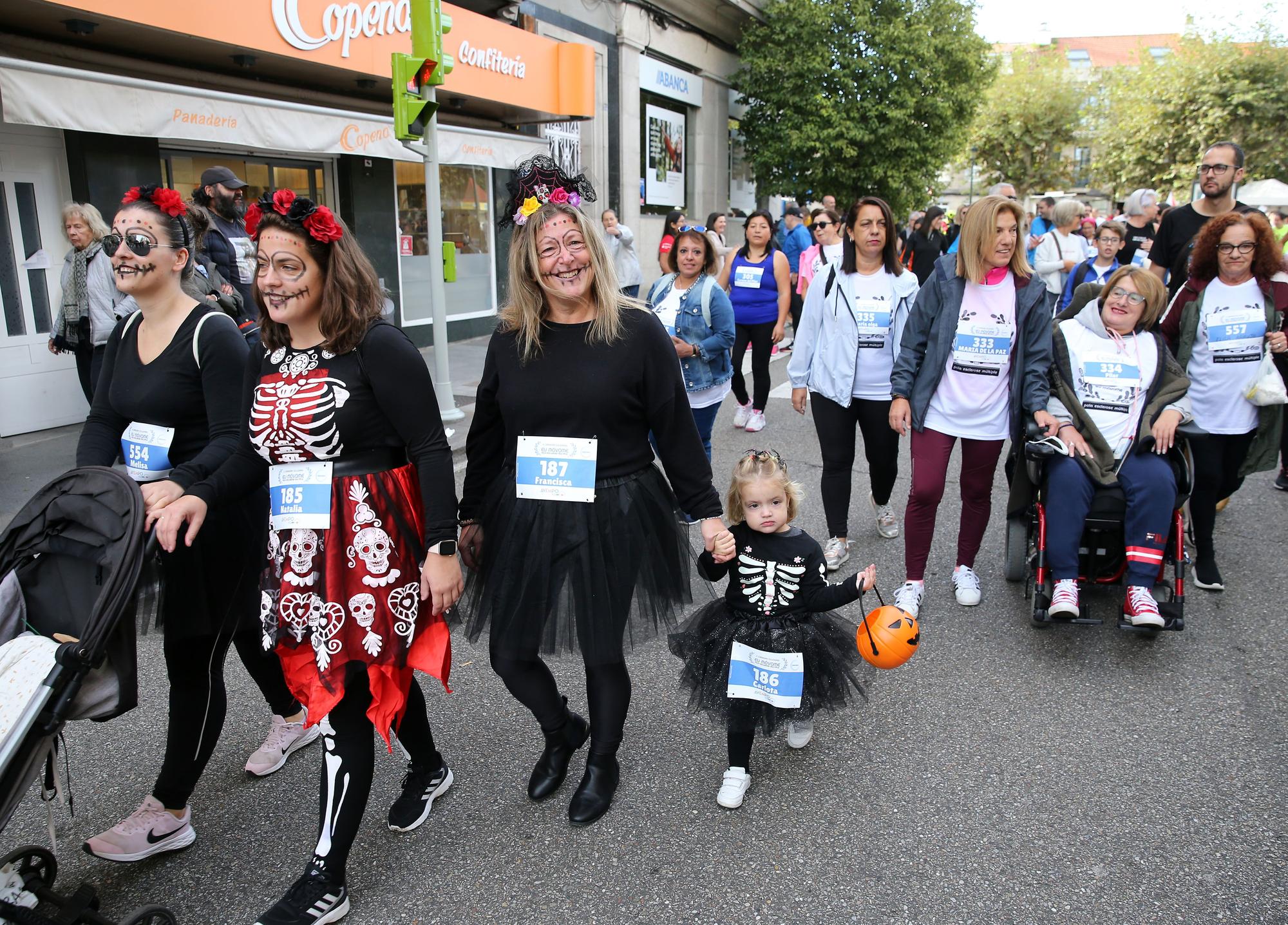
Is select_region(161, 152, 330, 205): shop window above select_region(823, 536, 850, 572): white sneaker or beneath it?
above

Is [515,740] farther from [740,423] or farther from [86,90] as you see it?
[86,90]

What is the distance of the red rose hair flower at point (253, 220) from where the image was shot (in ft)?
8.16

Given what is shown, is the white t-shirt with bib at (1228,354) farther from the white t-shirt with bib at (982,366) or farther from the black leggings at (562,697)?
the black leggings at (562,697)

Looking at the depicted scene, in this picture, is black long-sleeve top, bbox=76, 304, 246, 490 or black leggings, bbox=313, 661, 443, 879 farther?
black long-sleeve top, bbox=76, 304, 246, 490

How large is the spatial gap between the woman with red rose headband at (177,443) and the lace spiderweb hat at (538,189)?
91 centimetres

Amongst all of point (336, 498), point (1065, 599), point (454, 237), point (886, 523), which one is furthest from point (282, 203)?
point (454, 237)

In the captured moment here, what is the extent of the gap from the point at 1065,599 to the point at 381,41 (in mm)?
9241

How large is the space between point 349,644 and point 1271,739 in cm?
327

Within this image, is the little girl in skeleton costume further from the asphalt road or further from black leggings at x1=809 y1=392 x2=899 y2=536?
black leggings at x1=809 y1=392 x2=899 y2=536

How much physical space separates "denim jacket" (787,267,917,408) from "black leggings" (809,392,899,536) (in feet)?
0.26

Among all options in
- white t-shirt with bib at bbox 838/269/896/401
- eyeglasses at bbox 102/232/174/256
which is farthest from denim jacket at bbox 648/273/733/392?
eyeglasses at bbox 102/232/174/256

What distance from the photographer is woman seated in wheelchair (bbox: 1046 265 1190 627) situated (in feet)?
13.4

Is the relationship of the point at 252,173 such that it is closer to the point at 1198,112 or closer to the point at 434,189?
the point at 434,189

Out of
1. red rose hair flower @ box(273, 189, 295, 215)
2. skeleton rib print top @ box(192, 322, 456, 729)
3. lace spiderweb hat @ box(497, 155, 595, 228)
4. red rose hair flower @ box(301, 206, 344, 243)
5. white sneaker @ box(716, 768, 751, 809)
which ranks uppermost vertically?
lace spiderweb hat @ box(497, 155, 595, 228)
